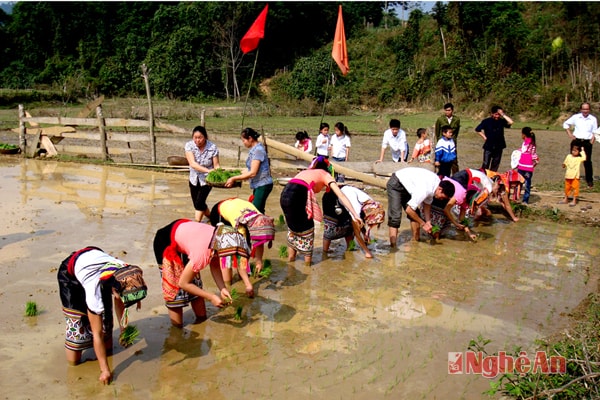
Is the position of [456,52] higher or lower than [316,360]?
higher

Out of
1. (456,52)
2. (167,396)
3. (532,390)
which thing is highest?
(456,52)

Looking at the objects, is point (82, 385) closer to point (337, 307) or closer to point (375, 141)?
point (337, 307)

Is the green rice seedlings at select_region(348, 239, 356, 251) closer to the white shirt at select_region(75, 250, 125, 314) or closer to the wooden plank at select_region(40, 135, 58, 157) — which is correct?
the white shirt at select_region(75, 250, 125, 314)

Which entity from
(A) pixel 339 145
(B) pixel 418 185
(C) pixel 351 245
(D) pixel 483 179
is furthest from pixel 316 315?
(A) pixel 339 145

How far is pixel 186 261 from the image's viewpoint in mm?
5910

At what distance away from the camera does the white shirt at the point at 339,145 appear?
1301cm

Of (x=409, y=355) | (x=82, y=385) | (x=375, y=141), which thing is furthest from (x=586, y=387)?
(x=375, y=141)

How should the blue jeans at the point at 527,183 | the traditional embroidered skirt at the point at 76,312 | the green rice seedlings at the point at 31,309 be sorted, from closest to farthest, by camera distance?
the traditional embroidered skirt at the point at 76,312 → the green rice seedlings at the point at 31,309 → the blue jeans at the point at 527,183

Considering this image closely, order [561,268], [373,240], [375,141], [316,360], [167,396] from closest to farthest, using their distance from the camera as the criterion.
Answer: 1. [167,396]
2. [316,360]
3. [561,268]
4. [373,240]
5. [375,141]

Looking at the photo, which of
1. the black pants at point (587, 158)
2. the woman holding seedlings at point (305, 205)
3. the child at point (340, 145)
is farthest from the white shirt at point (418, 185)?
the black pants at point (587, 158)

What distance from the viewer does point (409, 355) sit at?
565 centimetres

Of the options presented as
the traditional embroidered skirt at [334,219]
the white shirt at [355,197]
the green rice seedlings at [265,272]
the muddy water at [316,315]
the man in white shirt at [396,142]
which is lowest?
the muddy water at [316,315]

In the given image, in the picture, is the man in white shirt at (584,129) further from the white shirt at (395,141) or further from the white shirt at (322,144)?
the white shirt at (322,144)

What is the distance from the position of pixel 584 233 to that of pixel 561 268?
2309 mm
